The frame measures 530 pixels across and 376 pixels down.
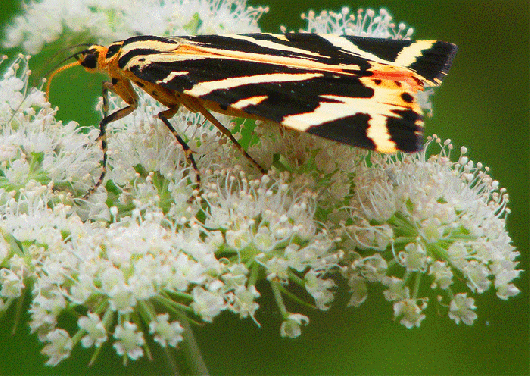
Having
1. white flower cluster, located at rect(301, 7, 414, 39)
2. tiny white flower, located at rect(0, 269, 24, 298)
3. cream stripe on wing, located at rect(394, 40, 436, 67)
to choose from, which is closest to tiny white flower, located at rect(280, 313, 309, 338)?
tiny white flower, located at rect(0, 269, 24, 298)

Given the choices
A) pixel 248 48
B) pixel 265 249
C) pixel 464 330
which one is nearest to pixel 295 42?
pixel 248 48

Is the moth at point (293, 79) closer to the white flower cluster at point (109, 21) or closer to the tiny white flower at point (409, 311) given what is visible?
the white flower cluster at point (109, 21)

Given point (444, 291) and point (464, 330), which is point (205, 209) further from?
point (464, 330)

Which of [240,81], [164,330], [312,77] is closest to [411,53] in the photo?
[312,77]

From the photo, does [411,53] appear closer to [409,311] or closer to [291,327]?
[409,311]

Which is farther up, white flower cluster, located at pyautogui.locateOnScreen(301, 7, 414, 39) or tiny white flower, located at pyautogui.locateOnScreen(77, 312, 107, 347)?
white flower cluster, located at pyautogui.locateOnScreen(301, 7, 414, 39)

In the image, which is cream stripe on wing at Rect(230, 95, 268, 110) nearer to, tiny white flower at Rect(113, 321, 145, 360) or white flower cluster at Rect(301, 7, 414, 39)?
tiny white flower at Rect(113, 321, 145, 360)

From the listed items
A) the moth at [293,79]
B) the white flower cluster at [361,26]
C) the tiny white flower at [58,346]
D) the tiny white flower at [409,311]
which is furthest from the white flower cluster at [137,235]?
the white flower cluster at [361,26]
